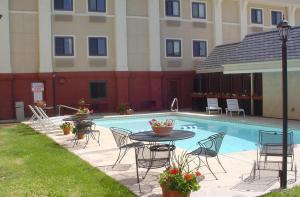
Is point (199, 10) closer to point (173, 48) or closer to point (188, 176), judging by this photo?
point (173, 48)

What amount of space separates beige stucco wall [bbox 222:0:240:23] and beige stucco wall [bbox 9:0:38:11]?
13727mm

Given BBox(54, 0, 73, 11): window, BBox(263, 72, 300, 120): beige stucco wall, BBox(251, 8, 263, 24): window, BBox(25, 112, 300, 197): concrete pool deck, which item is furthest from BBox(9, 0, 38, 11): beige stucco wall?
BBox(251, 8, 263, 24): window

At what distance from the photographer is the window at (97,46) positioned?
80.5ft

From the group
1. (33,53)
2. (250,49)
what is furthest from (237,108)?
(33,53)

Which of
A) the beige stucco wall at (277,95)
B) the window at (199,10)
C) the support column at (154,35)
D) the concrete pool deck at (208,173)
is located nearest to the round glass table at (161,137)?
the concrete pool deck at (208,173)

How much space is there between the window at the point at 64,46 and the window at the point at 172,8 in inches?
285

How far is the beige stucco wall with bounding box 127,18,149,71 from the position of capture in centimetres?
2544

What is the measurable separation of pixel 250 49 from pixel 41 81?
1242cm

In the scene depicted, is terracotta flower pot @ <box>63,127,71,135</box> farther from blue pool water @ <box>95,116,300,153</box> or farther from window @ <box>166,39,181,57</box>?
window @ <box>166,39,181,57</box>

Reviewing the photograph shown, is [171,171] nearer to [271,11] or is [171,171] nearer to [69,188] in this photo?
[69,188]

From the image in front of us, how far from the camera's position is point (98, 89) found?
24.8 metres

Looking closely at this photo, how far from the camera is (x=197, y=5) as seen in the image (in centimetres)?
2786

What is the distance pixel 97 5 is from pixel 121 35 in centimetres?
248

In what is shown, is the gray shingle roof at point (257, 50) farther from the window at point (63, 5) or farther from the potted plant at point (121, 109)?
the window at point (63, 5)
